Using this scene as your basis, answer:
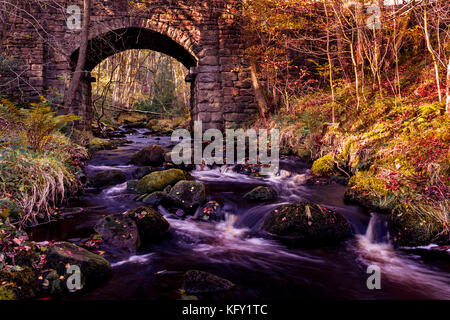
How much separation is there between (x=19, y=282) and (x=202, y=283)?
1482 mm

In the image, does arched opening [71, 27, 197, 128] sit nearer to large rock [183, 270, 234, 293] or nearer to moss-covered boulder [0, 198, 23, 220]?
moss-covered boulder [0, 198, 23, 220]

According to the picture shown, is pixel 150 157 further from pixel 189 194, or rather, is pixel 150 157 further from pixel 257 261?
pixel 257 261

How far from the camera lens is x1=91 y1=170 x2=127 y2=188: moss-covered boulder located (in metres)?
6.36

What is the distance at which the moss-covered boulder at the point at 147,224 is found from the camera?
3.87m

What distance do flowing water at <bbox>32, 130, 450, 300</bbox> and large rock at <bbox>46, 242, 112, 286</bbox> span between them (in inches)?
4.7

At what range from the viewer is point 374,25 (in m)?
7.16

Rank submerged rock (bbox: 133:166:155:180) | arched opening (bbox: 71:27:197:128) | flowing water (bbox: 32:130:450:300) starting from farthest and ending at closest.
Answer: arched opening (bbox: 71:27:197:128) → submerged rock (bbox: 133:166:155:180) → flowing water (bbox: 32:130:450:300)

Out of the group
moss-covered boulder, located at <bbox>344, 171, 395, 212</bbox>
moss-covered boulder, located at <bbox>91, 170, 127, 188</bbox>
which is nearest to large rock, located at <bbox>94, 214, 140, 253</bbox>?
moss-covered boulder, located at <bbox>91, 170, 127, 188</bbox>

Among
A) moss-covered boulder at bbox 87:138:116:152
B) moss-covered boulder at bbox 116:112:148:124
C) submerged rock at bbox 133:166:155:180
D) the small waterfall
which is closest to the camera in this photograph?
the small waterfall

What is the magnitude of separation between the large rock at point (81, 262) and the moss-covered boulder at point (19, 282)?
176 millimetres

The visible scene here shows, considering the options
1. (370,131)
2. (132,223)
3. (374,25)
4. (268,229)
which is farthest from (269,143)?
(132,223)

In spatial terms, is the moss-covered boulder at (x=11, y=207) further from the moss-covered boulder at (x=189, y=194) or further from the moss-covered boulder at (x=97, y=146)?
the moss-covered boulder at (x=97, y=146)
